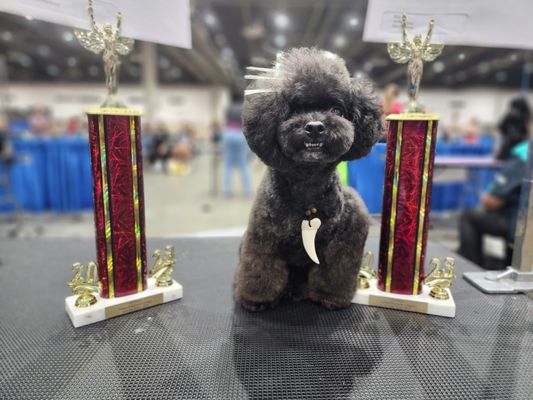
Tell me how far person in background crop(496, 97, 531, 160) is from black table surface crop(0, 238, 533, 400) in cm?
182

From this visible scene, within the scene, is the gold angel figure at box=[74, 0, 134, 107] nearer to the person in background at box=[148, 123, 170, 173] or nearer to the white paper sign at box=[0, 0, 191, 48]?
the white paper sign at box=[0, 0, 191, 48]

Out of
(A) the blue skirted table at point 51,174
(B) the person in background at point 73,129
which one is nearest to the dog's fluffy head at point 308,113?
(A) the blue skirted table at point 51,174

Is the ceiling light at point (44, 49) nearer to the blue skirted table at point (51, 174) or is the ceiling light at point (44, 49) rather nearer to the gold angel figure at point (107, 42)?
the blue skirted table at point (51, 174)

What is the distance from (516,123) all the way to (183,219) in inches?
117

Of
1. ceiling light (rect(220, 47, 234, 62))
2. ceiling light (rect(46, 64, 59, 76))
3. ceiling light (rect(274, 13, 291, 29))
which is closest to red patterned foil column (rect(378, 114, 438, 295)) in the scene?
ceiling light (rect(274, 13, 291, 29))

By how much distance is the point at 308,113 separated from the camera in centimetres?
79

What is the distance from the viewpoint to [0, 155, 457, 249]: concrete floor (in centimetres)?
316

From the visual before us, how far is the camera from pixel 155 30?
923 mm

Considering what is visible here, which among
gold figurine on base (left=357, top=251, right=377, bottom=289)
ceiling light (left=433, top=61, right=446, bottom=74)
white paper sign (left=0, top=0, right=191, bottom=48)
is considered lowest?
gold figurine on base (left=357, top=251, right=377, bottom=289)

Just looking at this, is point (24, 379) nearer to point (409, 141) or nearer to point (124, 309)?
point (124, 309)

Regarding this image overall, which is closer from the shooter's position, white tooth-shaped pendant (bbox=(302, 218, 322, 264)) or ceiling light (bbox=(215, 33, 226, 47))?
white tooth-shaped pendant (bbox=(302, 218, 322, 264))

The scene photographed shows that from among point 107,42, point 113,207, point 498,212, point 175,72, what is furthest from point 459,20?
point 175,72

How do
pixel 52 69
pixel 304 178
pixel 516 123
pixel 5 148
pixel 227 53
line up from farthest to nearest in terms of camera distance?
pixel 52 69, pixel 227 53, pixel 5 148, pixel 516 123, pixel 304 178

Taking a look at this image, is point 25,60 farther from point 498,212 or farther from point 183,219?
point 498,212
